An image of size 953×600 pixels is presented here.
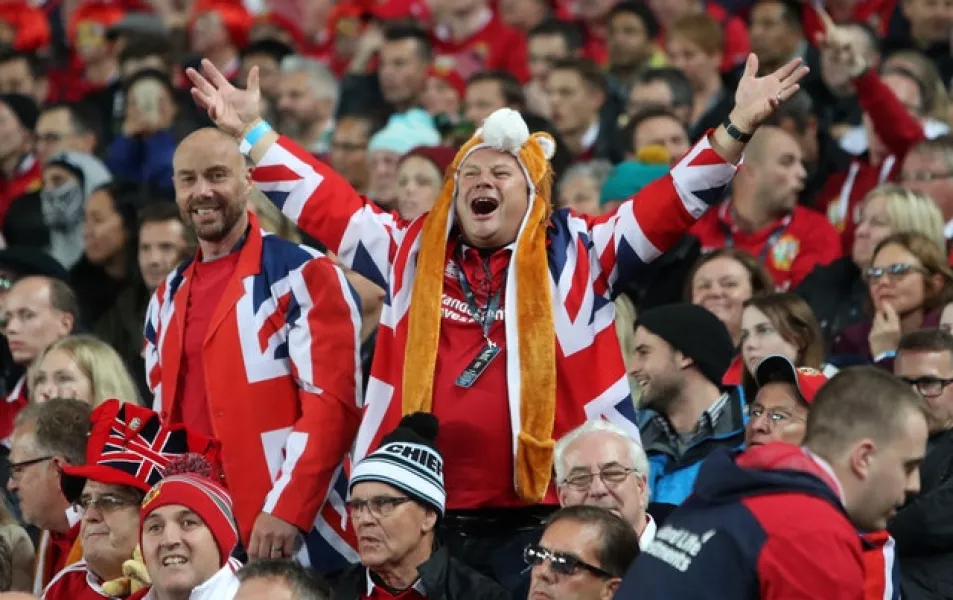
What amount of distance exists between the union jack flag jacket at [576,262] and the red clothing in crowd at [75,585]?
0.97m

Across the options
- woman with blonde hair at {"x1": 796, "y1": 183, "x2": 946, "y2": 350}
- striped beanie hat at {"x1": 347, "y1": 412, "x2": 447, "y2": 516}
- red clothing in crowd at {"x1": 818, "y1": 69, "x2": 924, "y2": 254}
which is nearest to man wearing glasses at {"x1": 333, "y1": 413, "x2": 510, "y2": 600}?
striped beanie hat at {"x1": 347, "y1": 412, "x2": 447, "y2": 516}

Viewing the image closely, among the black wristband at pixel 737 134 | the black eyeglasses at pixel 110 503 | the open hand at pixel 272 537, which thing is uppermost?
the black wristband at pixel 737 134

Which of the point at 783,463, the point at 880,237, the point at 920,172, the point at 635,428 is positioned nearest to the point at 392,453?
the point at 635,428

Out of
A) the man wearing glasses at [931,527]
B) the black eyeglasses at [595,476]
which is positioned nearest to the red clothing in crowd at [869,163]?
the man wearing glasses at [931,527]

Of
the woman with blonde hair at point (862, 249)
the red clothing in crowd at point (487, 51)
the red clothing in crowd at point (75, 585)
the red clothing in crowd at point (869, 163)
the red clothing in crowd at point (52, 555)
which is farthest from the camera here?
the red clothing in crowd at point (487, 51)

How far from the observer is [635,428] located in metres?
6.52

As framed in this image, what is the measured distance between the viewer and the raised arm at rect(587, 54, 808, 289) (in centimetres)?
632

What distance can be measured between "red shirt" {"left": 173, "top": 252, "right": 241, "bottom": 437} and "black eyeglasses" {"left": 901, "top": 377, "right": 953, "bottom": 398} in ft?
8.48

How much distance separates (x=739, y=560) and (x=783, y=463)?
28cm

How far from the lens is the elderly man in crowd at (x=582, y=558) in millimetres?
5402

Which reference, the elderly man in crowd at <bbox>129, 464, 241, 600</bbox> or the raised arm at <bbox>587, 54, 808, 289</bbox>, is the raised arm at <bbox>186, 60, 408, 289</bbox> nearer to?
the raised arm at <bbox>587, 54, 808, 289</bbox>

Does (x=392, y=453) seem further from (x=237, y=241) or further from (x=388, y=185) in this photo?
(x=388, y=185)

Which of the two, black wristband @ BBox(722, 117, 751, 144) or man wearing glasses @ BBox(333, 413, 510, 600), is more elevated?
black wristband @ BBox(722, 117, 751, 144)

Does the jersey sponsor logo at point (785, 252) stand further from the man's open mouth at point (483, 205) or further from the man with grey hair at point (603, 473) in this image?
the man with grey hair at point (603, 473)
